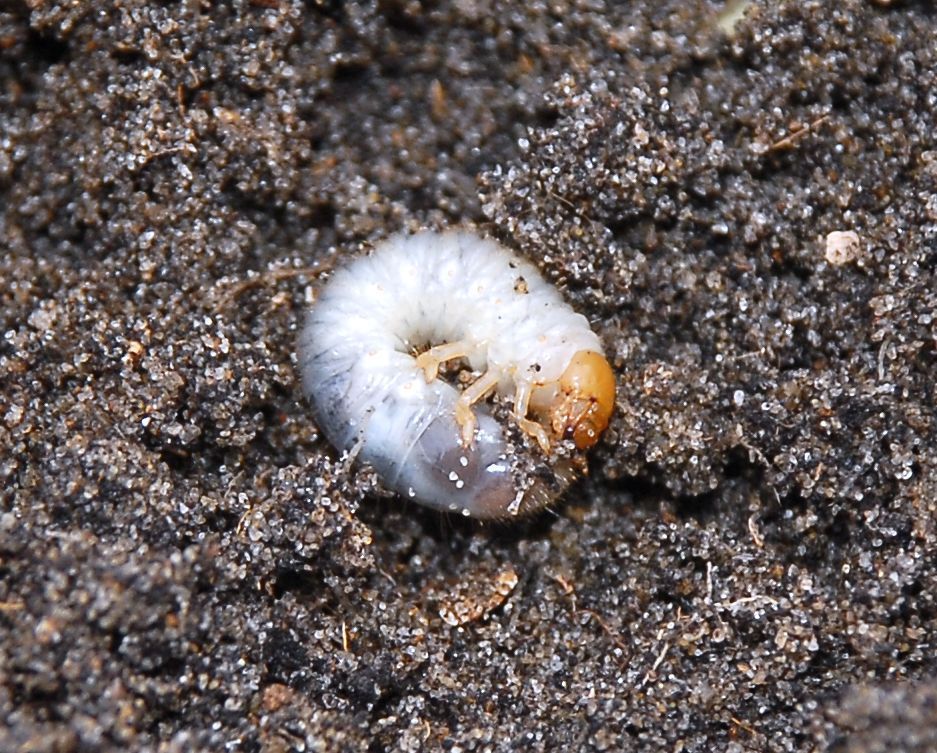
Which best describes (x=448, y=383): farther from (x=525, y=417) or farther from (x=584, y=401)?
(x=584, y=401)

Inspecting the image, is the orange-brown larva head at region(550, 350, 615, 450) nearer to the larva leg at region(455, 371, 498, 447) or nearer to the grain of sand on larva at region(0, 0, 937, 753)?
the grain of sand on larva at region(0, 0, 937, 753)

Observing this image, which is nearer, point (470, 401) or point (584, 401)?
point (584, 401)

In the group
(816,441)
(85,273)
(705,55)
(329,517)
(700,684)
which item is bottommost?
(700,684)

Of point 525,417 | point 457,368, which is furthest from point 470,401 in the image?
point 457,368

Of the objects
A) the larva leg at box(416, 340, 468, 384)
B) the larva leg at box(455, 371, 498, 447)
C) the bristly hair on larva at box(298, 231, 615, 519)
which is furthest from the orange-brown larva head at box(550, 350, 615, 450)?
the larva leg at box(416, 340, 468, 384)

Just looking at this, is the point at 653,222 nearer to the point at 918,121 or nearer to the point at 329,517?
the point at 918,121

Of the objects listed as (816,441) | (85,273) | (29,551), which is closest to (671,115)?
(816,441)

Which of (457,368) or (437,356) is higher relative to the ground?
(437,356)
